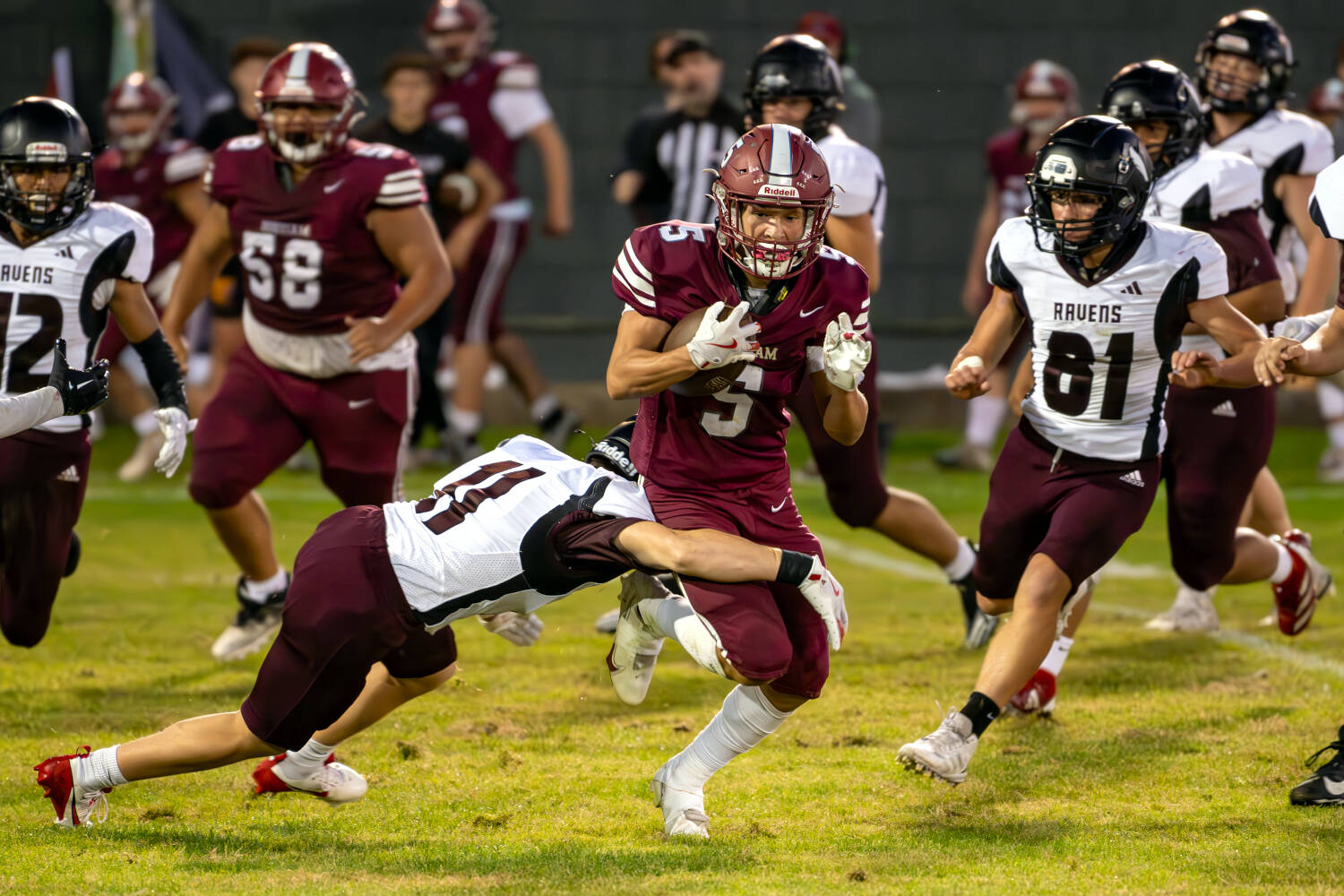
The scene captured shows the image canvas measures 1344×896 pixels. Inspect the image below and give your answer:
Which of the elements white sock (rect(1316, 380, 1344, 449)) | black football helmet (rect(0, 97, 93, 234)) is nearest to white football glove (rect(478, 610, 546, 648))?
black football helmet (rect(0, 97, 93, 234))

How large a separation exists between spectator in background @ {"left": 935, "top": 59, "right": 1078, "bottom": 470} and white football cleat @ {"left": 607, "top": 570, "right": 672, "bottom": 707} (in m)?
5.72

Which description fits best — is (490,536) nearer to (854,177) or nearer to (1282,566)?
(854,177)

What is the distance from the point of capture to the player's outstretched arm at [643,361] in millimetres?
3541

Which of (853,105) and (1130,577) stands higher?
(853,105)

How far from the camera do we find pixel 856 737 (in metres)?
4.50

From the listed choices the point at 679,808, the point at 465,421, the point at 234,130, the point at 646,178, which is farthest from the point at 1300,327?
the point at 234,130

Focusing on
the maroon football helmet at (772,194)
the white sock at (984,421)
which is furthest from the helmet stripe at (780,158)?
the white sock at (984,421)

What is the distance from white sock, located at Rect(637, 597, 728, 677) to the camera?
3545 mm

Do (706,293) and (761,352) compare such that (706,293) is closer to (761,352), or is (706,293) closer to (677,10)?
(761,352)

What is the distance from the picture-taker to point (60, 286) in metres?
4.61

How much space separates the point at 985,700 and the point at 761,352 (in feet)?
3.05

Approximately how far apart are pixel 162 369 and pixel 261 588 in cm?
93

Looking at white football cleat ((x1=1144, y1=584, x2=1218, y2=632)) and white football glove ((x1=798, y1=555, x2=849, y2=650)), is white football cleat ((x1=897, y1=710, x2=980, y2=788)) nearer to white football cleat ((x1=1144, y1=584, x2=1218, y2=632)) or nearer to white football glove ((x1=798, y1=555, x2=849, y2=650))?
white football glove ((x1=798, y1=555, x2=849, y2=650))

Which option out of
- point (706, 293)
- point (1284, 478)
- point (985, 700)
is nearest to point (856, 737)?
point (985, 700)
